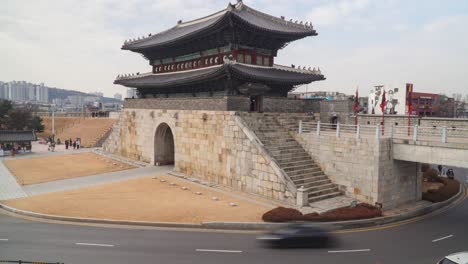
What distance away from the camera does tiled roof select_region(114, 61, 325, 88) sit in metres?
24.5

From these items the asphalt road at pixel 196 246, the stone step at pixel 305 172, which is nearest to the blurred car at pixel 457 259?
the asphalt road at pixel 196 246

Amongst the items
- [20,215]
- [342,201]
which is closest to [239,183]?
[342,201]

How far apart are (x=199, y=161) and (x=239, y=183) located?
5.30 meters

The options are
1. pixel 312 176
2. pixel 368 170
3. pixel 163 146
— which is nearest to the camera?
pixel 368 170

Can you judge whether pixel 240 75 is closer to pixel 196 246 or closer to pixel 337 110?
pixel 337 110

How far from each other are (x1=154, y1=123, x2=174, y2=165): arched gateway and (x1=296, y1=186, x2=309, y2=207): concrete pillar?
1803 cm

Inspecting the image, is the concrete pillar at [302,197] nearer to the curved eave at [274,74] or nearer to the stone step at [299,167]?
the stone step at [299,167]

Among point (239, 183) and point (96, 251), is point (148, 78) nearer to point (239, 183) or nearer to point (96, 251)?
point (239, 183)

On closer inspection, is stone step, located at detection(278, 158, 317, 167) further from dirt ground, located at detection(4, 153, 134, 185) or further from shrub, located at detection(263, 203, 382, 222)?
dirt ground, located at detection(4, 153, 134, 185)

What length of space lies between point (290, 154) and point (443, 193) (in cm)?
1183

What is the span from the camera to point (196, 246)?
13.9 metres

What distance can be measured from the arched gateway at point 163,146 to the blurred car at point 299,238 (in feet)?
69.5

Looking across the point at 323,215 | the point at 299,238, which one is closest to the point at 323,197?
the point at 323,215

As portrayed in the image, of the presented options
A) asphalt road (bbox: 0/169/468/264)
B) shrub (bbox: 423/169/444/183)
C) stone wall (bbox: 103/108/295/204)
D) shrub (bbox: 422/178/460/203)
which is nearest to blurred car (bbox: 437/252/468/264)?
asphalt road (bbox: 0/169/468/264)
